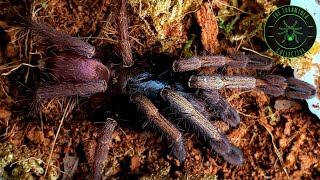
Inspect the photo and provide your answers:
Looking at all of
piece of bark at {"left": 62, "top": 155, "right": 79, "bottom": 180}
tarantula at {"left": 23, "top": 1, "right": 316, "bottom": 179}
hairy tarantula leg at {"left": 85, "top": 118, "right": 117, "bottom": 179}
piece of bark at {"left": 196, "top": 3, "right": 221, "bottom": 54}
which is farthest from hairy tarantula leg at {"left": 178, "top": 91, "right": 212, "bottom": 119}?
piece of bark at {"left": 62, "top": 155, "right": 79, "bottom": 180}

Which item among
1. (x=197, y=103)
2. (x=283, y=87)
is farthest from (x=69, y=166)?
(x=283, y=87)

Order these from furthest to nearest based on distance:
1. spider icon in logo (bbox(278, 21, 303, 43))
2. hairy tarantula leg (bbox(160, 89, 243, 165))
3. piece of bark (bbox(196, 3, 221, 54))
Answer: piece of bark (bbox(196, 3, 221, 54)) → spider icon in logo (bbox(278, 21, 303, 43)) → hairy tarantula leg (bbox(160, 89, 243, 165))

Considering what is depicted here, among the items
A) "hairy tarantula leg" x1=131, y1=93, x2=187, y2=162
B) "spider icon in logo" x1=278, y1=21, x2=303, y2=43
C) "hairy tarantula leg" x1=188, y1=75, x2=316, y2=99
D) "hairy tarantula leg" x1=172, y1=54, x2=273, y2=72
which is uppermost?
"spider icon in logo" x1=278, y1=21, x2=303, y2=43

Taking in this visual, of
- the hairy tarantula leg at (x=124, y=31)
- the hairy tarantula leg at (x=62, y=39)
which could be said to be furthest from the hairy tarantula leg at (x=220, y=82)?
the hairy tarantula leg at (x=62, y=39)

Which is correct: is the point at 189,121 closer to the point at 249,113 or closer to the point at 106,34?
the point at 249,113

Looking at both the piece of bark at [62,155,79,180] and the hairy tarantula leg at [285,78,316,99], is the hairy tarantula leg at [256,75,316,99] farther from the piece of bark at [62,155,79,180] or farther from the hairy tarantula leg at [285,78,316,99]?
the piece of bark at [62,155,79,180]

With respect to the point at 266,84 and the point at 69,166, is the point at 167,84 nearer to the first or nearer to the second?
the point at 266,84

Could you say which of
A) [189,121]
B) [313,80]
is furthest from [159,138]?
[313,80]
